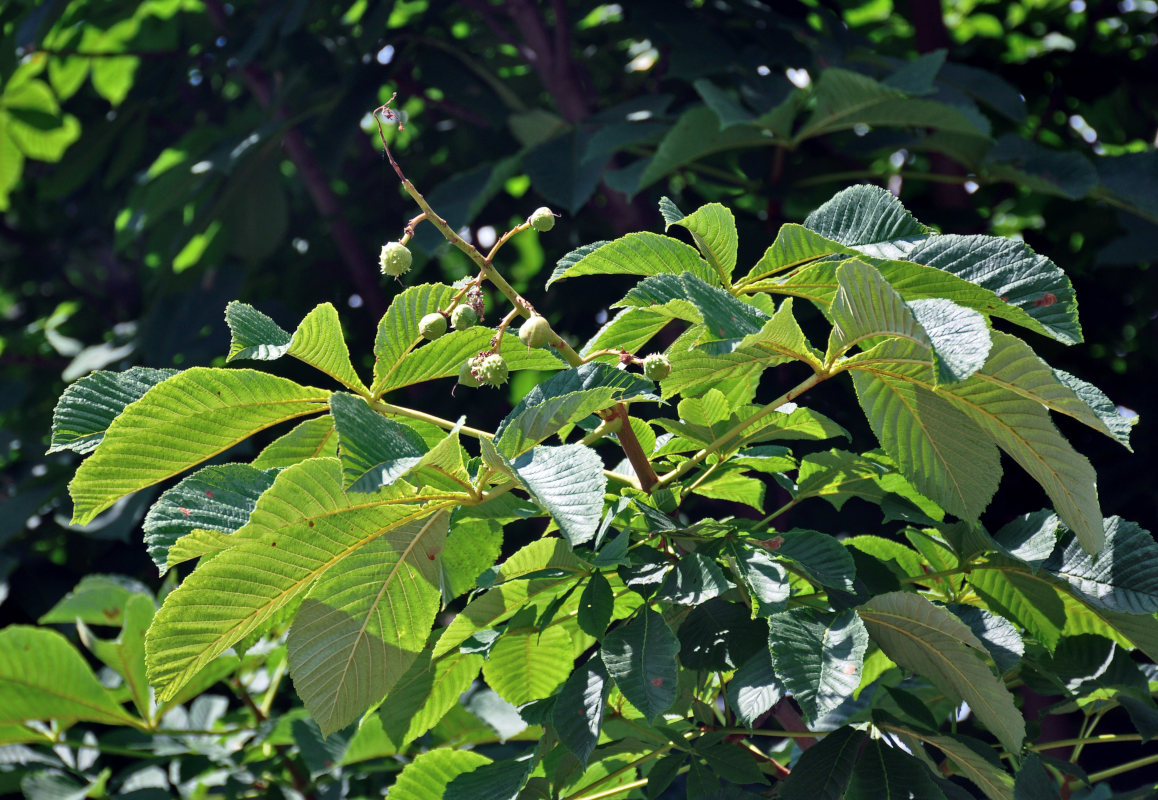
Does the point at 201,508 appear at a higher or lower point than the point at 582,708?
higher

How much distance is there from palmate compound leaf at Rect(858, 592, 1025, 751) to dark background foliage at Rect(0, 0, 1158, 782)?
705 millimetres

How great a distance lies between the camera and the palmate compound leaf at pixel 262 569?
0.56 m

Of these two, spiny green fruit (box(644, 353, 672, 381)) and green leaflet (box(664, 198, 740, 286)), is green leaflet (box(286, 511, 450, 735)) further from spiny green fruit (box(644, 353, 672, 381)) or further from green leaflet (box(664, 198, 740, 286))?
green leaflet (box(664, 198, 740, 286))

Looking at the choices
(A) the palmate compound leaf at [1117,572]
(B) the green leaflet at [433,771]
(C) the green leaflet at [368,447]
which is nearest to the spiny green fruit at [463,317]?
(C) the green leaflet at [368,447]

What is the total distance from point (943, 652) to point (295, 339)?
478 millimetres

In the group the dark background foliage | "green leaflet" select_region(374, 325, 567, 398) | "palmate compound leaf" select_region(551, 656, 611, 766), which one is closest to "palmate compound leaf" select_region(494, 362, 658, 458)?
"green leaflet" select_region(374, 325, 567, 398)

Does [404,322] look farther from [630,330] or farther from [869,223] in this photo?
[869,223]

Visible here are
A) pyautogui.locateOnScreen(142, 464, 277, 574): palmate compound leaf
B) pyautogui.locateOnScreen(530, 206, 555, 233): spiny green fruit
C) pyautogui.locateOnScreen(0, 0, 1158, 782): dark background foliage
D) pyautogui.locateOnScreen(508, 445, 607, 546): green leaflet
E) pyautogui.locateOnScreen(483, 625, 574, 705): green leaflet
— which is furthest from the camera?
pyautogui.locateOnScreen(0, 0, 1158, 782): dark background foliage

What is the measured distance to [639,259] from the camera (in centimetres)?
68

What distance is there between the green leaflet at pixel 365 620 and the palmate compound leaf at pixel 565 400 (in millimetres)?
84

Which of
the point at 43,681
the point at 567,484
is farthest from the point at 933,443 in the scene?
the point at 43,681

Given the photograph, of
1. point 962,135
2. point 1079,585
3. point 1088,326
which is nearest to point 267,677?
point 1079,585

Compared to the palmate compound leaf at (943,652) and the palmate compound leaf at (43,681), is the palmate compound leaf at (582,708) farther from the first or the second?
the palmate compound leaf at (43,681)

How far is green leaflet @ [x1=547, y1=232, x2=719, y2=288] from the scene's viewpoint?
664mm
